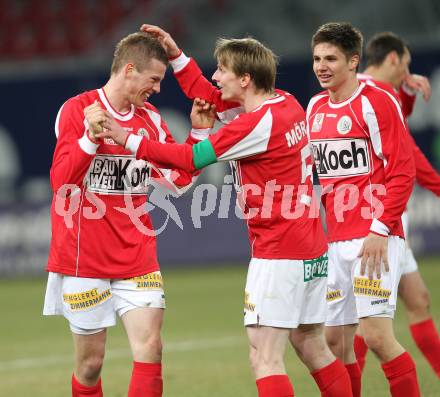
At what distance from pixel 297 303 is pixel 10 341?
16.9 ft

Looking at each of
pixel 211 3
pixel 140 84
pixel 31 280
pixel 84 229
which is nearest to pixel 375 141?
pixel 140 84

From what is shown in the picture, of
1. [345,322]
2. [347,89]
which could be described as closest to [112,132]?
[347,89]

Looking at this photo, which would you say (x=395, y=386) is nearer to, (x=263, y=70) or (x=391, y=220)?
(x=391, y=220)

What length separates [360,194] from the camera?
599cm

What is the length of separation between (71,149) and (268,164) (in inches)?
41.9

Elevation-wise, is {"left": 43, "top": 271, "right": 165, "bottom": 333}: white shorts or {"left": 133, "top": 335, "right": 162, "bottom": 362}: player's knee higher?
{"left": 43, "top": 271, "right": 165, "bottom": 333}: white shorts

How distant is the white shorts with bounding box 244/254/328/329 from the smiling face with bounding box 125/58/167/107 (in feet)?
3.78

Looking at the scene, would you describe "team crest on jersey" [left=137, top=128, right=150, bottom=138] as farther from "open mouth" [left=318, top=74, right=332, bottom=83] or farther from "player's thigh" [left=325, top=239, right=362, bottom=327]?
"player's thigh" [left=325, top=239, right=362, bottom=327]

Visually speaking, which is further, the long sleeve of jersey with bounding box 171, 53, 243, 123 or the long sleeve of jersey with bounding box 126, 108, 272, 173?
the long sleeve of jersey with bounding box 171, 53, 243, 123

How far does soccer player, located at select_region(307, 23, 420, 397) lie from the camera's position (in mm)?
5789

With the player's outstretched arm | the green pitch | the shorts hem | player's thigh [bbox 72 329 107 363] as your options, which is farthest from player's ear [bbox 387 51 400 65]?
player's thigh [bbox 72 329 107 363]

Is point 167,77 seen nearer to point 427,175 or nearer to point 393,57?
point 393,57

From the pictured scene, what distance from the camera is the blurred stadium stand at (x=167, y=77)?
48.6 ft

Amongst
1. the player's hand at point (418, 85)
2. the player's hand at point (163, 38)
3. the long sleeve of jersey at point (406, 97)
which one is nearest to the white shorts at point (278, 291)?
the player's hand at point (163, 38)
